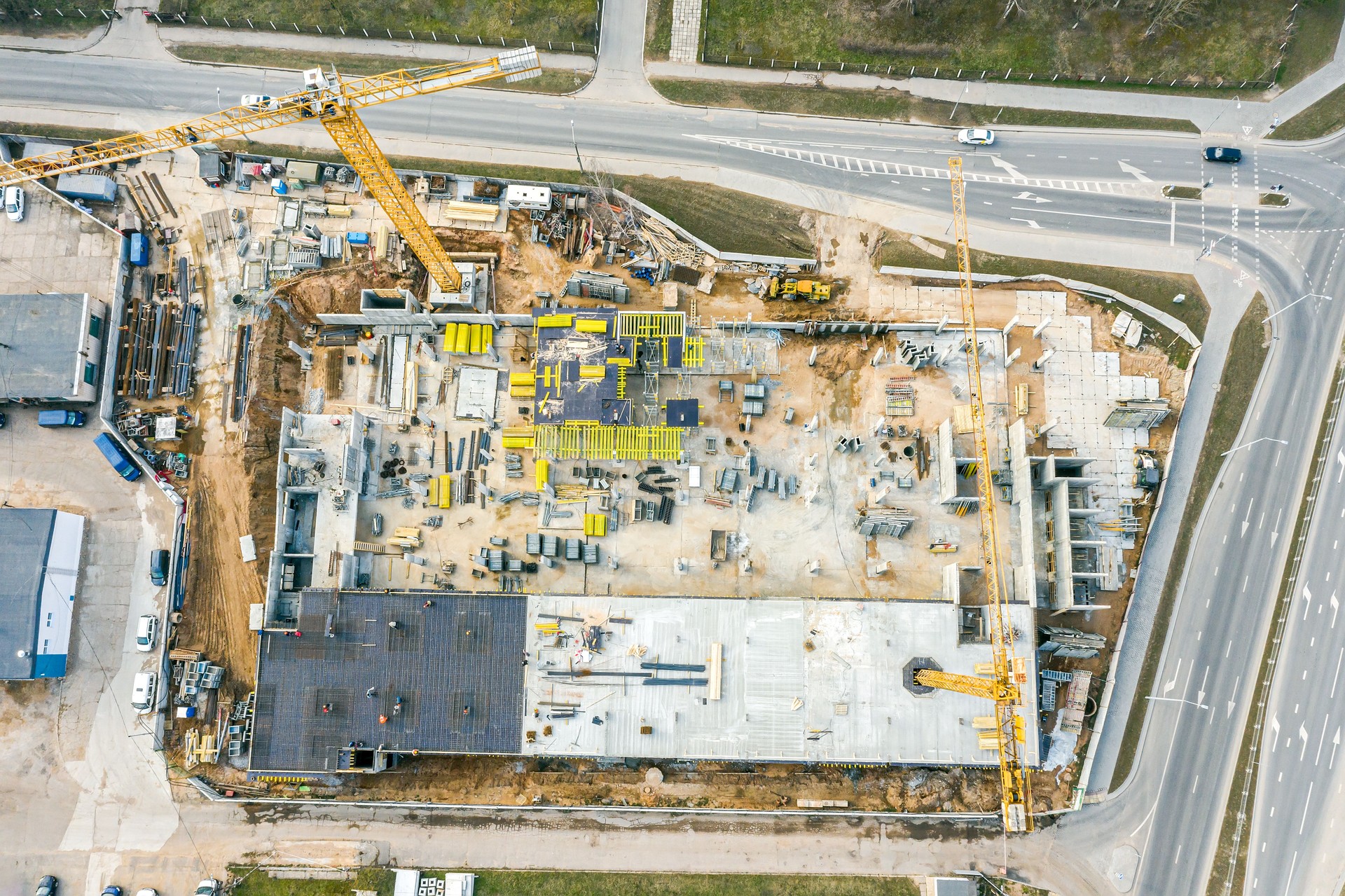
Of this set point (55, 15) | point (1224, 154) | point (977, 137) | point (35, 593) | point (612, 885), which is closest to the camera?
point (612, 885)

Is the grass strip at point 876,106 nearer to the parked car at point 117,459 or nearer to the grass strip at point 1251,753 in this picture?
the grass strip at point 1251,753

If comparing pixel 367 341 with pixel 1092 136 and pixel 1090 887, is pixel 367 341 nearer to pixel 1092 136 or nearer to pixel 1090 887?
pixel 1092 136

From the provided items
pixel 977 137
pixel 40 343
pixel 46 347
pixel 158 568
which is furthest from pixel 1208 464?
pixel 40 343

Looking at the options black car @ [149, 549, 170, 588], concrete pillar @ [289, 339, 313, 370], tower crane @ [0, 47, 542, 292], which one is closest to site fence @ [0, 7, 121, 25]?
tower crane @ [0, 47, 542, 292]

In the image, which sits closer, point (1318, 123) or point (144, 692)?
point (144, 692)

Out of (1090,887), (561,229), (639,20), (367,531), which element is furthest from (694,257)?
(1090,887)

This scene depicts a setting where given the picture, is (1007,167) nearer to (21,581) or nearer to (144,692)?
(144,692)

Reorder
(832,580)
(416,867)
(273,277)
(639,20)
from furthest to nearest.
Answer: (639,20) < (273,277) < (832,580) < (416,867)
